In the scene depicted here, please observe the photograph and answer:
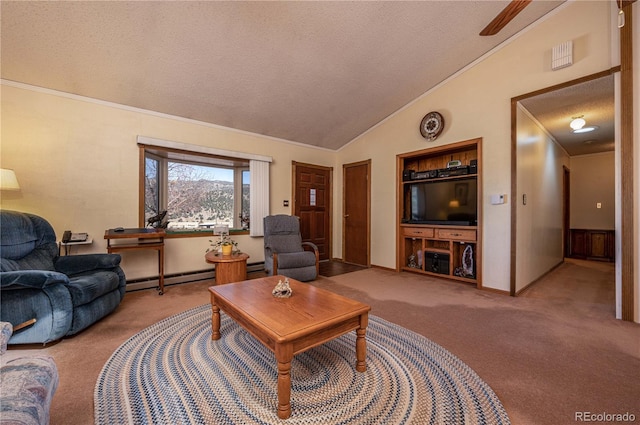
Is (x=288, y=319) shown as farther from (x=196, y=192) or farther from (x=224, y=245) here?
(x=196, y=192)

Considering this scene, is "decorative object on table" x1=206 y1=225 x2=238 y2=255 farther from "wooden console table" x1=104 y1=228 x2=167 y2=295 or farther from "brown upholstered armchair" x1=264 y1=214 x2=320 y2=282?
"wooden console table" x1=104 y1=228 x2=167 y2=295

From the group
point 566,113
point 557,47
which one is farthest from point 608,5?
point 566,113

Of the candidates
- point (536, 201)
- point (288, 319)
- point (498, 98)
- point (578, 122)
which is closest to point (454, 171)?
point (498, 98)

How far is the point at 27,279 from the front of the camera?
190cm

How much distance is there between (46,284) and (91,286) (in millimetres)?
332

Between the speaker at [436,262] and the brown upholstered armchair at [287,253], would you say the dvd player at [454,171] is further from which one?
the brown upholstered armchair at [287,253]

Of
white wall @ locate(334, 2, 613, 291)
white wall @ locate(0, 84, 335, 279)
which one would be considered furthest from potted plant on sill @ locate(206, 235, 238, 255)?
white wall @ locate(334, 2, 613, 291)

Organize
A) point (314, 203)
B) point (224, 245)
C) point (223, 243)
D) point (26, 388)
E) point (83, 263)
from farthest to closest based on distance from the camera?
1. point (314, 203)
2. point (223, 243)
3. point (224, 245)
4. point (83, 263)
5. point (26, 388)

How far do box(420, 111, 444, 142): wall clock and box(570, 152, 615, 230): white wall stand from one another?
4617 millimetres

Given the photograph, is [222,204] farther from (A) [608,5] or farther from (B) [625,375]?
(A) [608,5]

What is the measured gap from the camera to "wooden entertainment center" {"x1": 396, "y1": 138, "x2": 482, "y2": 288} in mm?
3803

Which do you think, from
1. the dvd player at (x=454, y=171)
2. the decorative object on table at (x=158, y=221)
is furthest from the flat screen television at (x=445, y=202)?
the decorative object on table at (x=158, y=221)

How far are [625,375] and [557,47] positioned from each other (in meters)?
3.28

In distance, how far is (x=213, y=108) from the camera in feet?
12.4
